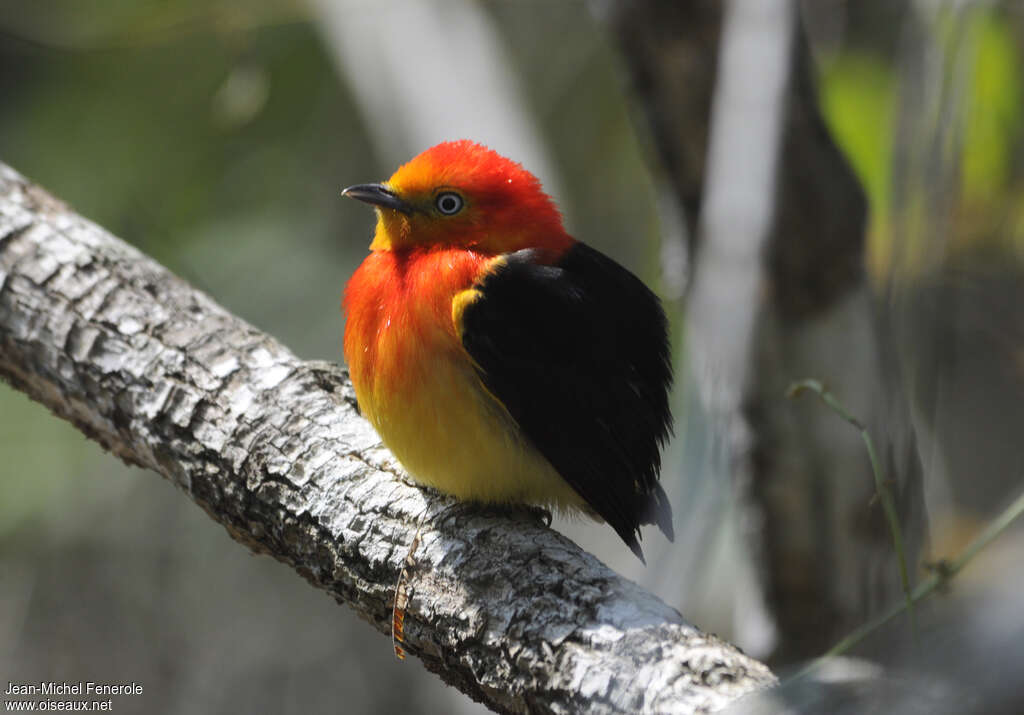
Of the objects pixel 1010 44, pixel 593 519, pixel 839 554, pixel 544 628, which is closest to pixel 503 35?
pixel 1010 44

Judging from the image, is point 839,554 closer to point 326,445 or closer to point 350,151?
point 326,445

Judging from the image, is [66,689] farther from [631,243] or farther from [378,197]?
[631,243]

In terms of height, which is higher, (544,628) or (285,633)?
(285,633)

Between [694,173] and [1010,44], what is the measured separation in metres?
1.38

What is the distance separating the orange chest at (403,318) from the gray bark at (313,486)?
21 centimetres

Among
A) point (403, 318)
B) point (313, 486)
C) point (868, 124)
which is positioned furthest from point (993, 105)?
point (313, 486)

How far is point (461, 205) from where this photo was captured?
11.1 ft

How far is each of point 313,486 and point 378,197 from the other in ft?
3.39

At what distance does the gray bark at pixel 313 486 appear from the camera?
6.96 ft

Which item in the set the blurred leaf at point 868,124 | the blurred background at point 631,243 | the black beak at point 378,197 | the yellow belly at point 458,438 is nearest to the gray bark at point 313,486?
the yellow belly at point 458,438

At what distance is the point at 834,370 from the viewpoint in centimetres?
464

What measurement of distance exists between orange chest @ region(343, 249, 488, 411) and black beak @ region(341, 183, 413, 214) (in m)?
0.15

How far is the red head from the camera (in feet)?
11.0

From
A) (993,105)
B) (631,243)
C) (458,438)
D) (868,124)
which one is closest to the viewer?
(458,438)
